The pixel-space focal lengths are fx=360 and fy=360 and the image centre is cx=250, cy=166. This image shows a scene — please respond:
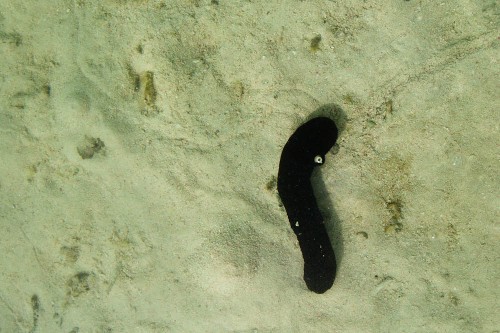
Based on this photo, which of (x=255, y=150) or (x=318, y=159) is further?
(x=255, y=150)

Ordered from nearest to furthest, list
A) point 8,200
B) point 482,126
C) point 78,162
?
point 482,126, point 78,162, point 8,200

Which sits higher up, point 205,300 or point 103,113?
point 103,113

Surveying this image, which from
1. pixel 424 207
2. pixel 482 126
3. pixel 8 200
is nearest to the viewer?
pixel 482 126

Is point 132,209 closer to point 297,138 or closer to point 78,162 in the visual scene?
point 78,162

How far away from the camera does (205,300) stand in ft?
13.3

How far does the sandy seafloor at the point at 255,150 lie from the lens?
135 inches

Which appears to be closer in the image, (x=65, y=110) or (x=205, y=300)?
(x=65, y=110)

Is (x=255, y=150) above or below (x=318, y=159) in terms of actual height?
below

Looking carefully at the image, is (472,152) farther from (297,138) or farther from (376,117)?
(297,138)

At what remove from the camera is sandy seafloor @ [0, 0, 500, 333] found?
3.43 m

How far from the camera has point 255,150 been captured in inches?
146

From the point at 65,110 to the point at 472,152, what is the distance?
4.12 m

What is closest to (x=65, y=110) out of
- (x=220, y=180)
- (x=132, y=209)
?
(x=132, y=209)

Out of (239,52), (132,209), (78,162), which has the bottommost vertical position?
(132,209)
